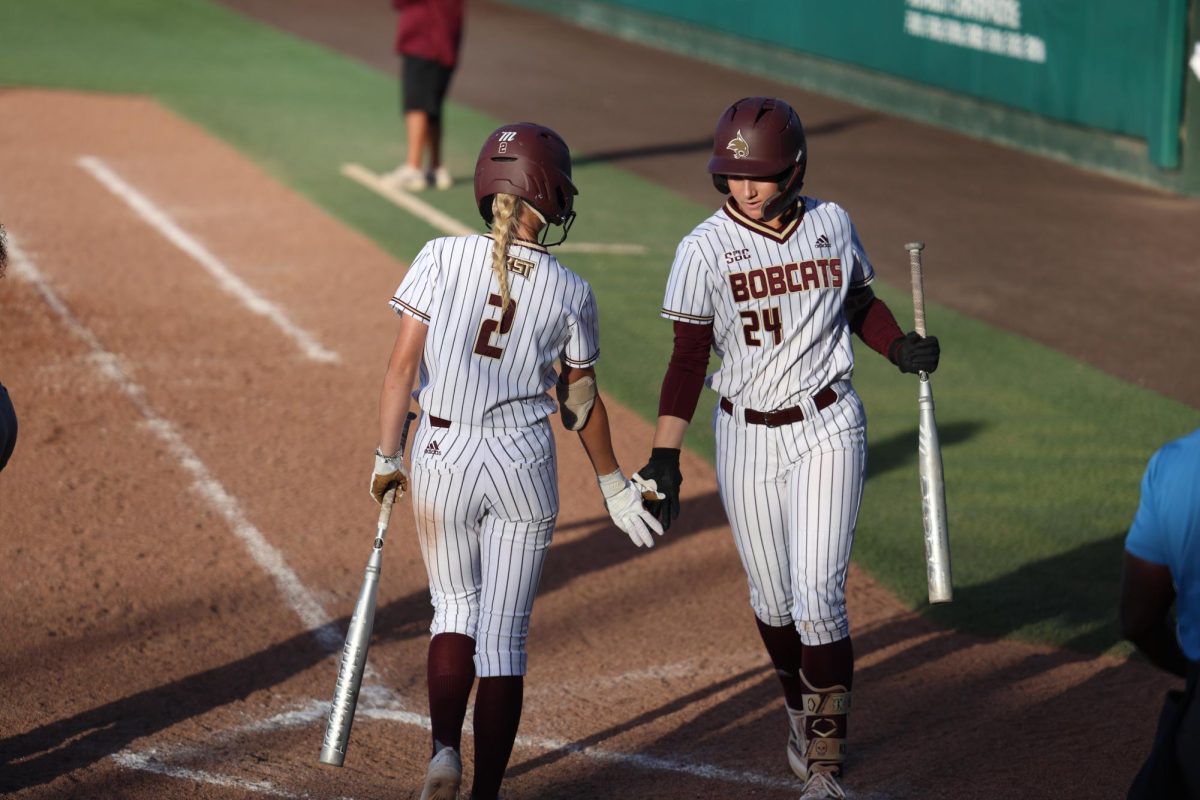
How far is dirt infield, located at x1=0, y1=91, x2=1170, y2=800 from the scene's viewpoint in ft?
17.1

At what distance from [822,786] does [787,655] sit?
0.46 meters

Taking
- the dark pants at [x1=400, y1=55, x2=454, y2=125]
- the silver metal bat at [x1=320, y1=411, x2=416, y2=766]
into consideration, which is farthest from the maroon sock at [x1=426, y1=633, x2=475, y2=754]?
the dark pants at [x1=400, y1=55, x2=454, y2=125]

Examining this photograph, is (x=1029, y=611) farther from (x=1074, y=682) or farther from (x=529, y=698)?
(x=529, y=698)

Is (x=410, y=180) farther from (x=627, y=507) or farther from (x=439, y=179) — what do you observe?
(x=627, y=507)

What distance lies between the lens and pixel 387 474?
4.69m

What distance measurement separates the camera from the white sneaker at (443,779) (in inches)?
177

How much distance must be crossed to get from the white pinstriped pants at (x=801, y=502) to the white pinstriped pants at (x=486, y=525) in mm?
653

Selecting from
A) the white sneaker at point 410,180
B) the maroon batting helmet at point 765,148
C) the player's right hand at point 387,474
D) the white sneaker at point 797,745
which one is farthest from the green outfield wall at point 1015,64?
the player's right hand at point 387,474

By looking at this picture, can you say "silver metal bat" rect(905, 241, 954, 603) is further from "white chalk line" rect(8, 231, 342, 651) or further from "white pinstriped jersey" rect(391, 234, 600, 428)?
"white chalk line" rect(8, 231, 342, 651)

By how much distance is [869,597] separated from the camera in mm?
6809

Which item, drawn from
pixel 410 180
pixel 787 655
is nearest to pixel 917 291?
pixel 787 655

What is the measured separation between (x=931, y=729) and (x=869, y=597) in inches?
51.1

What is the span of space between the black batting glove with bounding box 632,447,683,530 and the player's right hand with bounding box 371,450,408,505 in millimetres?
702

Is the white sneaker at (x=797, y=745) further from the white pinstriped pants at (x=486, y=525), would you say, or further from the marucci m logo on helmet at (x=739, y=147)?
the marucci m logo on helmet at (x=739, y=147)
